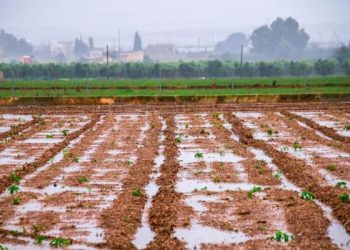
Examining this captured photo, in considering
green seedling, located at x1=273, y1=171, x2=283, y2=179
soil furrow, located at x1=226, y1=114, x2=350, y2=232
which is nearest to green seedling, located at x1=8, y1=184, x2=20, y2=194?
green seedling, located at x1=273, y1=171, x2=283, y2=179

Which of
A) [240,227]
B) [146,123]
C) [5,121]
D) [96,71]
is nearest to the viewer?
[240,227]

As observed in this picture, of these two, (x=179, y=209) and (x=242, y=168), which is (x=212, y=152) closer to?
(x=242, y=168)

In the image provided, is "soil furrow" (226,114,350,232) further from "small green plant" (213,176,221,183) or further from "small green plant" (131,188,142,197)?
"small green plant" (131,188,142,197)

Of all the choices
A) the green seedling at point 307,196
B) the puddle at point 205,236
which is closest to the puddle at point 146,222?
the puddle at point 205,236

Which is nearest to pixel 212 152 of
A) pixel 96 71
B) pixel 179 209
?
pixel 179 209

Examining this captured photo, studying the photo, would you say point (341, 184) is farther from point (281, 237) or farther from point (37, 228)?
point (37, 228)

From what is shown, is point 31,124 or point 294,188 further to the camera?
point 31,124

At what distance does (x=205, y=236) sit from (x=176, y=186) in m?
3.59

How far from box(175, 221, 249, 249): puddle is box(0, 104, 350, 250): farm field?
2cm

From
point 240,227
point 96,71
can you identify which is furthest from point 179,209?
point 96,71

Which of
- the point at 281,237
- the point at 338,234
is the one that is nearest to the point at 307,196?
the point at 338,234

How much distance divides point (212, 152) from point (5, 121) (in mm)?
13465

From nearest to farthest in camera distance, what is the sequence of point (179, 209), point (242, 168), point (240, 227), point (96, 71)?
1. point (240, 227)
2. point (179, 209)
3. point (242, 168)
4. point (96, 71)

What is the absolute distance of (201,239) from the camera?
870cm
